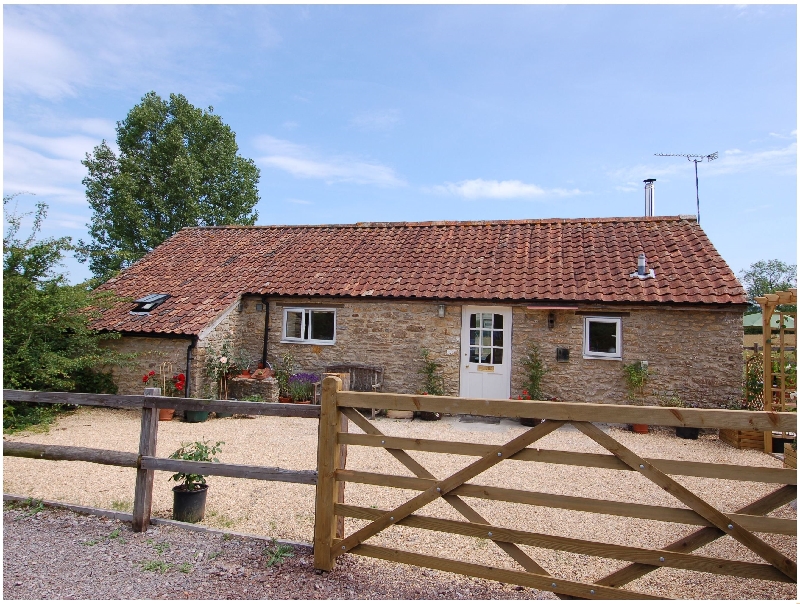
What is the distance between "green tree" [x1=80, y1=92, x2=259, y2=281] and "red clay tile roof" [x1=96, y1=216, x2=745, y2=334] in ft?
37.8

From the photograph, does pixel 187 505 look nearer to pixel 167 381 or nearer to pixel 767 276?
pixel 167 381

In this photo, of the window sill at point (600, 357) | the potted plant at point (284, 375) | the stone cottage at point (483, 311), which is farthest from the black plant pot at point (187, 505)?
the window sill at point (600, 357)

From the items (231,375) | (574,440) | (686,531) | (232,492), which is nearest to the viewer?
(686,531)

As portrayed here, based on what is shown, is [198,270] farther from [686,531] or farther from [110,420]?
[686,531]

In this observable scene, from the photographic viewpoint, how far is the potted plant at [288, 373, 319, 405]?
12.5 meters

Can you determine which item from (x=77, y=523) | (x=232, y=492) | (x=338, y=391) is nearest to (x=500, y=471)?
(x=232, y=492)

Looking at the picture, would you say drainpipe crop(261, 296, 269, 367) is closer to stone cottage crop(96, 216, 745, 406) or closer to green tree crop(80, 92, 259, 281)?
stone cottage crop(96, 216, 745, 406)

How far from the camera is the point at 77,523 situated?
4832 millimetres

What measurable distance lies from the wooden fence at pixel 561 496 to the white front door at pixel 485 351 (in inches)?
347

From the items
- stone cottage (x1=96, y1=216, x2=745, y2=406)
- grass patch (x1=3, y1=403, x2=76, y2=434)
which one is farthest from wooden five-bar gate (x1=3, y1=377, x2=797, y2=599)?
stone cottage (x1=96, y1=216, x2=745, y2=406)

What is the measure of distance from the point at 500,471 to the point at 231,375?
7864 millimetres

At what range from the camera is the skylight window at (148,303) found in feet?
44.3

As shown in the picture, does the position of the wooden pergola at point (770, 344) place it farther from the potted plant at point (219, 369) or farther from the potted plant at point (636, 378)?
the potted plant at point (219, 369)

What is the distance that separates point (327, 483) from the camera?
12.8 ft
